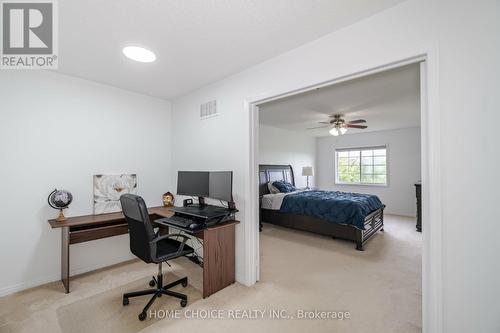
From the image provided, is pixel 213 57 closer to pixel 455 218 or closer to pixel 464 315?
pixel 455 218

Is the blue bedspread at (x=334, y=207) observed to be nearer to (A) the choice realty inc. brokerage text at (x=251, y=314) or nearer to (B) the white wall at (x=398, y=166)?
(A) the choice realty inc. brokerage text at (x=251, y=314)

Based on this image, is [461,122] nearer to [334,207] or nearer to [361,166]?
[334,207]

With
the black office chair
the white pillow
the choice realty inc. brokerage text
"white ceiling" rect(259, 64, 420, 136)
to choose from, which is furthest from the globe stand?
the white pillow

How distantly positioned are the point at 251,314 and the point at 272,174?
4.05 metres

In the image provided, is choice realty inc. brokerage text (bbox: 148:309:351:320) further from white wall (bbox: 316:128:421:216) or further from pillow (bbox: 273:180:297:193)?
white wall (bbox: 316:128:421:216)

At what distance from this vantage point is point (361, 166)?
6.97 metres

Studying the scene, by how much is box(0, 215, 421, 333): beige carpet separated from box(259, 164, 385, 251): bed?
31 centimetres

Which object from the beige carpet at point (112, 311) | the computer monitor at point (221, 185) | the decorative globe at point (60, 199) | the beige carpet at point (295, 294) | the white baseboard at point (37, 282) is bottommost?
the beige carpet at point (295, 294)

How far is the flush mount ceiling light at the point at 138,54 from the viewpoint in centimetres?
211

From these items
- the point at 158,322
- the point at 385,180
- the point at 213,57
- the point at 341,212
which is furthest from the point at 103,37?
the point at 385,180

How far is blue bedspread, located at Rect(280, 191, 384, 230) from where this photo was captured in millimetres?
3645

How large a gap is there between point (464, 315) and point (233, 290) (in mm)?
1871

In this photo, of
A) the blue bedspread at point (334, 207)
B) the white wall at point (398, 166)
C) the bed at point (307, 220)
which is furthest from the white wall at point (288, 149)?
the blue bedspread at point (334, 207)

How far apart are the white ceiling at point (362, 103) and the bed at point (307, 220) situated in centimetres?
143
